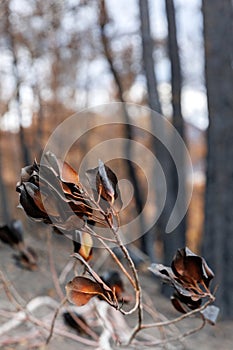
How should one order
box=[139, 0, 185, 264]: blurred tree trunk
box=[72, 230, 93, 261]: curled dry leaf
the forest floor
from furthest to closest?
box=[139, 0, 185, 264]: blurred tree trunk, the forest floor, box=[72, 230, 93, 261]: curled dry leaf

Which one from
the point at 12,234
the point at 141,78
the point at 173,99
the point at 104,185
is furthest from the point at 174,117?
the point at 104,185

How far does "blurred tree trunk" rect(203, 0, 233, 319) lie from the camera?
280 cm

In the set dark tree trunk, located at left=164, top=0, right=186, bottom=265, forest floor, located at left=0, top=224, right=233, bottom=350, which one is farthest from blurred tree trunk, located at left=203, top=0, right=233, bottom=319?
dark tree trunk, located at left=164, top=0, right=186, bottom=265

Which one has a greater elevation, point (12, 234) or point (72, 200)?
point (72, 200)

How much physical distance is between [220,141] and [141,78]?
3433mm

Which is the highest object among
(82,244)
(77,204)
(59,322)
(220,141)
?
(77,204)

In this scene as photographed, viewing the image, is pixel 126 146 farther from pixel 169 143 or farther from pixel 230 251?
pixel 230 251

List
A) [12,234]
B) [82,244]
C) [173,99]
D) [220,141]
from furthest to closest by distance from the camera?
[173,99]
[220,141]
[12,234]
[82,244]

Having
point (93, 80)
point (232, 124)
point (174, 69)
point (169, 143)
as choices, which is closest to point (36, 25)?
point (93, 80)

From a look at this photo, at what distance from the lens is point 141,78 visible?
6055mm

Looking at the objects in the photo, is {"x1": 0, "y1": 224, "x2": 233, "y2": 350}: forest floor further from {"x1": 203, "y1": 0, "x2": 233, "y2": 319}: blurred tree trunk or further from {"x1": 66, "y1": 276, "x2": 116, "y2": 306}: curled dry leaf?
{"x1": 66, "y1": 276, "x2": 116, "y2": 306}: curled dry leaf

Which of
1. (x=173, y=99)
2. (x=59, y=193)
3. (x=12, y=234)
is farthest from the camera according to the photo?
(x=173, y=99)

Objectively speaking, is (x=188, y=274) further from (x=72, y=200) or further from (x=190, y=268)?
(x=72, y=200)

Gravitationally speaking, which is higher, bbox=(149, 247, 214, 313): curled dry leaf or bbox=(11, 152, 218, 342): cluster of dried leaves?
bbox=(11, 152, 218, 342): cluster of dried leaves
